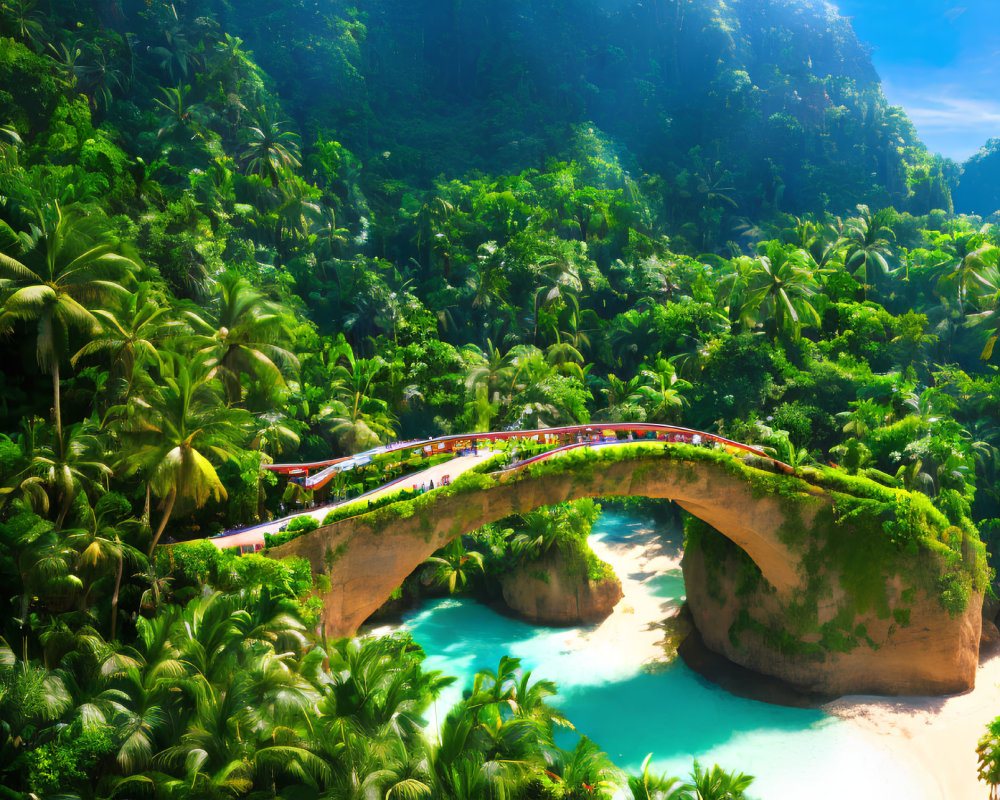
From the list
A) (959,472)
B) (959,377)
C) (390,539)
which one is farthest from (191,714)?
(959,377)

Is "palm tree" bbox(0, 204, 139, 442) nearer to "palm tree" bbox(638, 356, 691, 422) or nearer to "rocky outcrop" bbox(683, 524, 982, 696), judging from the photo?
"rocky outcrop" bbox(683, 524, 982, 696)

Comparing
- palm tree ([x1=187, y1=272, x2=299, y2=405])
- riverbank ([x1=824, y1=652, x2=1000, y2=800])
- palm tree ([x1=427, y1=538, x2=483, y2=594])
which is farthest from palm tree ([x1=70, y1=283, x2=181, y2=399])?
riverbank ([x1=824, y1=652, x2=1000, y2=800])

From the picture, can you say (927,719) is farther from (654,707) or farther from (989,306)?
(989,306)

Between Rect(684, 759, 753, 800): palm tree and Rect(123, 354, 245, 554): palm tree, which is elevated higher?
Rect(123, 354, 245, 554): palm tree

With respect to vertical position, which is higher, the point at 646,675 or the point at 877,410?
the point at 877,410

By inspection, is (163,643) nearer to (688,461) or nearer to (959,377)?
(688,461)

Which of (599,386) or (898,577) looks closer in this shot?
(898,577)
